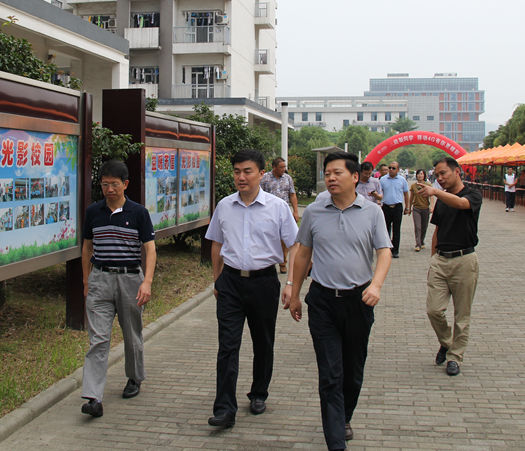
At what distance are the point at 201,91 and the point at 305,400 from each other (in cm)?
3071

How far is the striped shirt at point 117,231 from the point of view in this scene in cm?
507

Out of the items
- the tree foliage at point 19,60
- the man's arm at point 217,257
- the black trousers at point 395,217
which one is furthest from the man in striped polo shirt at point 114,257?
the black trousers at point 395,217

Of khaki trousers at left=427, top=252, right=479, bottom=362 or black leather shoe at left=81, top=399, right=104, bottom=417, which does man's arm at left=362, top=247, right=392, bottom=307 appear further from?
black leather shoe at left=81, top=399, right=104, bottom=417

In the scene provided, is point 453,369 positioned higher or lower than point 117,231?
lower

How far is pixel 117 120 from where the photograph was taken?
27.4 ft

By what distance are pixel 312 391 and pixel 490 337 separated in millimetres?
2676

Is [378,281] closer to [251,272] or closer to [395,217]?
[251,272]

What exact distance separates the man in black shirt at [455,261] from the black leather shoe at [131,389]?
260 centimetres

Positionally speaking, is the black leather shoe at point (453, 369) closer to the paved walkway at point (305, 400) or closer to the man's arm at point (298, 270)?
the paved walkway at point (305, 400)

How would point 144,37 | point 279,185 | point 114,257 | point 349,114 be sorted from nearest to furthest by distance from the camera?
point 114,257 → point 279,185 → point 144,37 → point 349,114

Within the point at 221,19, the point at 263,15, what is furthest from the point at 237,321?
the point at 263,15

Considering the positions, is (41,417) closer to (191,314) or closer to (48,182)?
(48,182)

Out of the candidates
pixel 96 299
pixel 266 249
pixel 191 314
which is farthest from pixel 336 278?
pixel 191 314

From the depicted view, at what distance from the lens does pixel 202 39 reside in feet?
113
